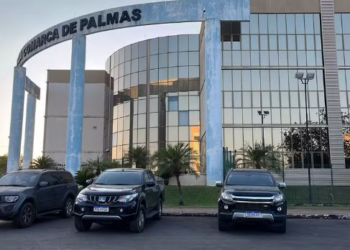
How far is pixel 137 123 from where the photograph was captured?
140 ft

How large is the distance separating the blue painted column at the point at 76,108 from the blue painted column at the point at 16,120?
11.5 meters

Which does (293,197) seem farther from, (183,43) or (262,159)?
(183,43)

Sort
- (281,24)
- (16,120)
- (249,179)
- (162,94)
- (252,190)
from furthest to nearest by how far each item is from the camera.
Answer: (162,94)
(16,120)
(281,24)
(249,179)
(252,190)

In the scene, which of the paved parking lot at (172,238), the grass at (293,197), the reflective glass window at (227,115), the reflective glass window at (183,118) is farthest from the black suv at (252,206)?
the reflective glass window at (183,118)

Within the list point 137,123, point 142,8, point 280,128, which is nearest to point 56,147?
point 137,123

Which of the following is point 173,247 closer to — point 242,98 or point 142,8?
point 142,8

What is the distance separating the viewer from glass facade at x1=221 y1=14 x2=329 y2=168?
34906 millimetres

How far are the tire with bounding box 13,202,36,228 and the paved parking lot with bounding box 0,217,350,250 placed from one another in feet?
0.72

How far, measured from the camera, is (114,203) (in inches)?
373

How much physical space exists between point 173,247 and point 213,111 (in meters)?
20.3

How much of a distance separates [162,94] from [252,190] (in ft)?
105

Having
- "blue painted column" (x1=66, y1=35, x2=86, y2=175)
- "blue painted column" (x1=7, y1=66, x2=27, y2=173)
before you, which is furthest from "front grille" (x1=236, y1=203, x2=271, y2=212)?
"blue painted column" (x1=7, y1=66, x2=27, y2=173)

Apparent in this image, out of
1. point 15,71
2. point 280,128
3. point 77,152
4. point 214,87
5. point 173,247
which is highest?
point 15,71

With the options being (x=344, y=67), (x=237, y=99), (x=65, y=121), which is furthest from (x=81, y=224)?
(x=65, y=121)
